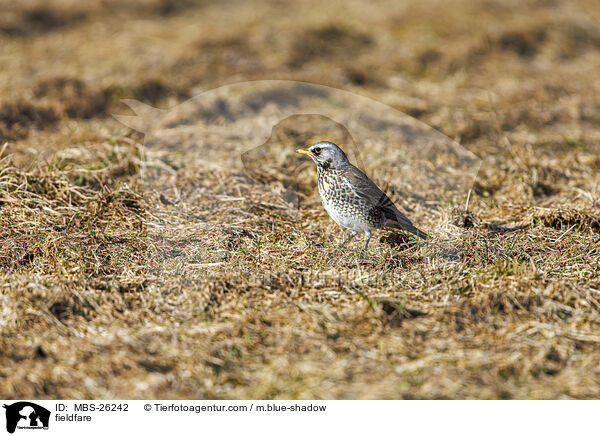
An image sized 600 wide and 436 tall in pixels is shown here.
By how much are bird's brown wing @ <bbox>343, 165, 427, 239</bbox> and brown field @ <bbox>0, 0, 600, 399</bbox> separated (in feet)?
0.71

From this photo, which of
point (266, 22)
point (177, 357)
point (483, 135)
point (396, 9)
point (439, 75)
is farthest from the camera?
point (396, 9)

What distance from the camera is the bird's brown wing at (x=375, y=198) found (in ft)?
15.6

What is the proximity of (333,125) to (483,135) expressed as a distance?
7.04ft

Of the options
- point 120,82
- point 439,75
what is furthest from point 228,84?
point 439,75

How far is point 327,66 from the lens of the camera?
32.6 ft

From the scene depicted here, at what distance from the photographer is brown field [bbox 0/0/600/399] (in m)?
3.57

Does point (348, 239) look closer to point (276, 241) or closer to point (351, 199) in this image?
point (351, 199)

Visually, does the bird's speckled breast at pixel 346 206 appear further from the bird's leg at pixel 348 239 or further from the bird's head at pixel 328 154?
the bird's leg at pixel 348 239

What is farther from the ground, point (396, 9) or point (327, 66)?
point (396, 9)
